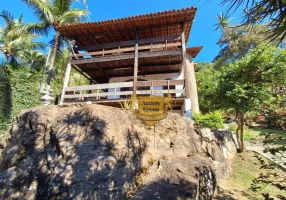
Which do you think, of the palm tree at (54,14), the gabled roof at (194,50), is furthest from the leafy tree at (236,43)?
the palm tree at (54,14)

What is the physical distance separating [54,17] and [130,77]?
6.92 meters

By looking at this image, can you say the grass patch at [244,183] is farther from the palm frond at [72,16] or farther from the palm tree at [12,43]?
the palm tree at [12,43]

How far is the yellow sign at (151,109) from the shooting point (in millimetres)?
5840

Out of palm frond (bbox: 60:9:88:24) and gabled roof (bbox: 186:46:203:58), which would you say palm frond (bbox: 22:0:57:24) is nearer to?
palm frond (bbox: 60:9:88:24)

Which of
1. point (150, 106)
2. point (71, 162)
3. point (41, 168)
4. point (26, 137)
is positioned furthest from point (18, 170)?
point (150, 106)

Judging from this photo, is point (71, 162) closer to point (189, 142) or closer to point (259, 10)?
point (189, 142)

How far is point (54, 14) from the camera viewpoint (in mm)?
14773

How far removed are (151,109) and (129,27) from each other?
726 centimetres

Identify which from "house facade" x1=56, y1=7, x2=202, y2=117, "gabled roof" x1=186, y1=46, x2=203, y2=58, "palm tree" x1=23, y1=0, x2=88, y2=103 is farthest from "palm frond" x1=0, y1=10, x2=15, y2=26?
"gabled roof" x1=186, y1=46, x2=203, y2=58

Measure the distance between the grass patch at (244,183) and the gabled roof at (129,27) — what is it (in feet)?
24.1

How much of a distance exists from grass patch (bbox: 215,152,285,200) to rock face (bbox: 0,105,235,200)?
3.71 feet

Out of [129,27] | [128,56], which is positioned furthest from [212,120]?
[129,27]

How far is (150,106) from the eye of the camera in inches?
231

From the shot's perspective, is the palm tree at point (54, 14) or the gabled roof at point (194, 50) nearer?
the palm tree at point (54, 14)
